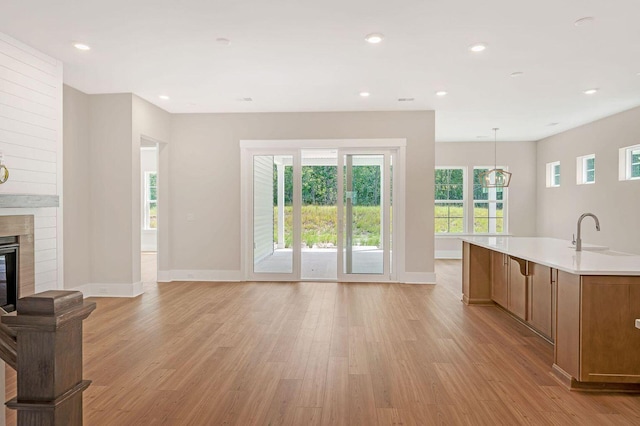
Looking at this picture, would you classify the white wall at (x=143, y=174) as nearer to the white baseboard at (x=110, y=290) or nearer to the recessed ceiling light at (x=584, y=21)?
the white baseboard at (x=110, y=290)

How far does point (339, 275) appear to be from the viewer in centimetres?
686

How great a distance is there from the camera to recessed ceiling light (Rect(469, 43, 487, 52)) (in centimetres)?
404

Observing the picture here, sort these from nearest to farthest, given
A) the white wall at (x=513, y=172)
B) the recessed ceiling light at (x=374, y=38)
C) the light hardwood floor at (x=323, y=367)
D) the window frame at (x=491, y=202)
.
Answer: the light hardwood floor at (x=323, y=367)
the recessed ceiling light at (x=374, y=38)
the white wall at (x=513, y=172)
the window frame at (x=491, y=202)

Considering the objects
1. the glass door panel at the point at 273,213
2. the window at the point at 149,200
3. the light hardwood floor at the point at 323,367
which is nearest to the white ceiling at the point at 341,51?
the glass door panel at the point at 273,213

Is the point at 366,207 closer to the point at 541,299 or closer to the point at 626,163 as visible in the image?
the point at 541,299

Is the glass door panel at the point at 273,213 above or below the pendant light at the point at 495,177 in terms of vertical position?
below

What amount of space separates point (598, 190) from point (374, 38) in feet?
19.7

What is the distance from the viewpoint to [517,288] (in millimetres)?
4254

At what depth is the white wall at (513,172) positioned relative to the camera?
392 inches

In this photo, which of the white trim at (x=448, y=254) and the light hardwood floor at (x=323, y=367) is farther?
the white trim at (x=448, y=254)

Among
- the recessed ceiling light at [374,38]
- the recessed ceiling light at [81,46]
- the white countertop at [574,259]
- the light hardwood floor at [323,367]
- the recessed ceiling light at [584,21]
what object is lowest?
the light hardwood floor at [323,367]

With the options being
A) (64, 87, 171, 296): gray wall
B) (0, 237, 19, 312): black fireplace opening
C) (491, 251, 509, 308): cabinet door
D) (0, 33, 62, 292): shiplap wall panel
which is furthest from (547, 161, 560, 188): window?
(0, 237, 19, 312): black fireplace opening

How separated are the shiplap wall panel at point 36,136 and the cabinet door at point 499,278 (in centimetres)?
512

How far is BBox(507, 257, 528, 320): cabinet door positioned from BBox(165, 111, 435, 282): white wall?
10.7 ft
